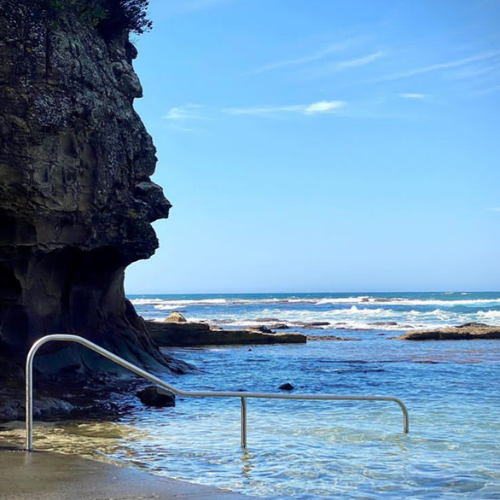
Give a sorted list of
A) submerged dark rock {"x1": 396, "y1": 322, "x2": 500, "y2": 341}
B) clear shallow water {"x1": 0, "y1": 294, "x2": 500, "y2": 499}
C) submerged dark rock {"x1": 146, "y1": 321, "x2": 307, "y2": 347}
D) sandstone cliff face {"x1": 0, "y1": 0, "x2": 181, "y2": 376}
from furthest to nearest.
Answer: submerged dark rock {"x1": 396, "y1": 322, "x2": 500, "y2": 341}, submerged dark rock {"x1": 146, "y1": 321, "x2": 307, "y2": 347}, sandstone cliff face {"x1": 0, "y1": 0, "x2": 181, "y2": 376}, clear shallow water {"x1": 0, "y1": 294, "x2": 500, "y2": 499}

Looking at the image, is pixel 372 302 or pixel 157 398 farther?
pixel 372 302

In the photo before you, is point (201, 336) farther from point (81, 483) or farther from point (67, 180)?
point (81, 483)

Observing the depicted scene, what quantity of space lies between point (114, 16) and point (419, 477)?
1390 centimetres

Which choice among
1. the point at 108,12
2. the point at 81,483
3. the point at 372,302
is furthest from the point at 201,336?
the point at 372,302

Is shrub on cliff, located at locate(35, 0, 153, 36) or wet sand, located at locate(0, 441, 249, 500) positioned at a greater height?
shrub on cliff, located at locate(35, 0, 153, 36)

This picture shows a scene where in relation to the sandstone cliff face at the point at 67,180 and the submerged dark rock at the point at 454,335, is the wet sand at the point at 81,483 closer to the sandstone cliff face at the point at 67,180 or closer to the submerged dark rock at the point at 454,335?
the sandstone cliff face at the point at 67,180

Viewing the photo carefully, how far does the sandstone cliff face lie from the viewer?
14.7 m

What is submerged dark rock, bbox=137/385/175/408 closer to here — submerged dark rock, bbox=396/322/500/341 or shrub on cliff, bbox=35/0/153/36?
shrub on cliff, bbox=35/0/153/36

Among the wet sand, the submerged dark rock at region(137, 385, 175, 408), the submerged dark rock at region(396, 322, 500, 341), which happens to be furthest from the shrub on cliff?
the submerged dark rock at region(396, 322, 500, 341)

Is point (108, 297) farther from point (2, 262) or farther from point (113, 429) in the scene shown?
point (113, 429)

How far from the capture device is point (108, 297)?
19.2m

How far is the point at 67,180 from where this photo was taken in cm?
1549

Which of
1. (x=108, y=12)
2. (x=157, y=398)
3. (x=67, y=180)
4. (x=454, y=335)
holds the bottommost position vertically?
(x=454, y=335)

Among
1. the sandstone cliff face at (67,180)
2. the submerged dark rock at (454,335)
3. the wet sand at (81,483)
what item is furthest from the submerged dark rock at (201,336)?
the wet sand at (81,483)
